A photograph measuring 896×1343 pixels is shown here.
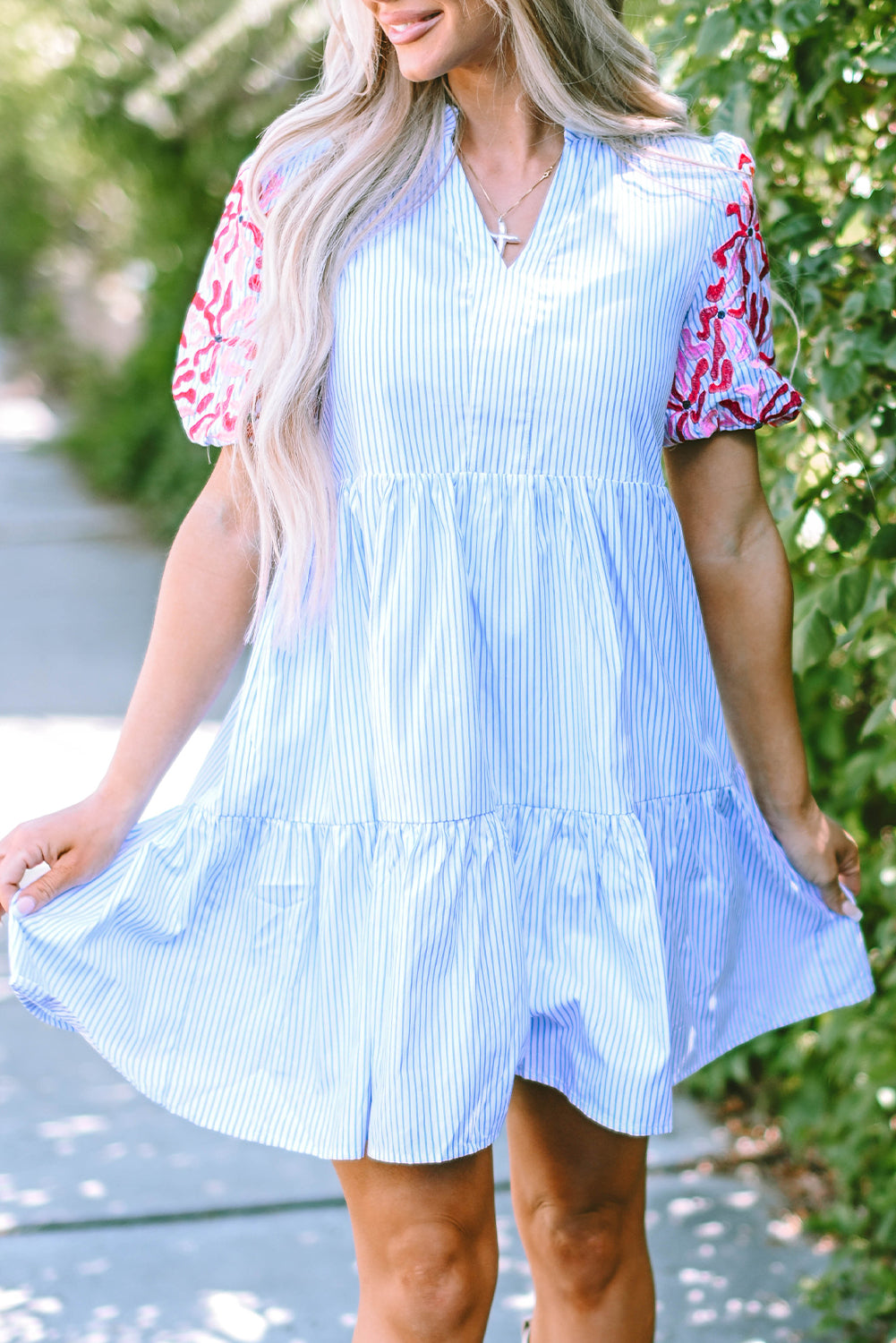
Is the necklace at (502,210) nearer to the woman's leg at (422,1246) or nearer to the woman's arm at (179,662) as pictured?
Answer: the woman's arm at (179,662)

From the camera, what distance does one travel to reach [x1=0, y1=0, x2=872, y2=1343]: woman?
1557mm

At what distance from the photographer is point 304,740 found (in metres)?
1.61

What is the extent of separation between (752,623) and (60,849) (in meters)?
0.80

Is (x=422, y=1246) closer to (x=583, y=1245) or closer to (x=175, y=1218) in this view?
(x=583, y=1245)

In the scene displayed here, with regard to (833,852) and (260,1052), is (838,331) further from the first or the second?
(260,1052)

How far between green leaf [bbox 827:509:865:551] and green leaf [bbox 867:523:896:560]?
4 centimetres

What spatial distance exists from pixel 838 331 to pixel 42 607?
6.83m

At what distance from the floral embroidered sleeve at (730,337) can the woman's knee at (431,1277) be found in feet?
2.92

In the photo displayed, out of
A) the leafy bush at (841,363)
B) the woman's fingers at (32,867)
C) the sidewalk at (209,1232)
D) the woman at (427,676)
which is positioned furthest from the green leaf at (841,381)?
the sidewalk at (209,1232)

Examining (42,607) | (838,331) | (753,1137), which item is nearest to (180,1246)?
(753,1137)

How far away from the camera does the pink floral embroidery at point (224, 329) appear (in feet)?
5.37

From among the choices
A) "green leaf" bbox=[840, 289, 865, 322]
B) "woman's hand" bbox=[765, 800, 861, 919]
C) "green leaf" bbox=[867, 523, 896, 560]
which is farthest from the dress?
"green leaf" bbox=[867, 523, 896, 560]

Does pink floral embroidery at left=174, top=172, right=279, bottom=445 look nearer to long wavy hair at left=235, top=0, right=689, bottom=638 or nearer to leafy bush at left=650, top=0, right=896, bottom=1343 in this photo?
long wavy hair at left=235, top=0, right=689, bottom=638

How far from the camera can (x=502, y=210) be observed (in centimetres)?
166
